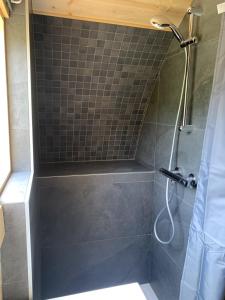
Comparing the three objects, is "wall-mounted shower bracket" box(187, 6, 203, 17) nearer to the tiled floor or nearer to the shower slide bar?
the shower slide bar

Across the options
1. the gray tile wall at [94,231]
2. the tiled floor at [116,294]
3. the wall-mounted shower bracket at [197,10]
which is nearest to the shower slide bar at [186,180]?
the gray tile wall at [94,231]

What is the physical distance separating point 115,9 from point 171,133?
3.26 ft

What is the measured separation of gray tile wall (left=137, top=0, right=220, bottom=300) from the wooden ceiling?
0.15 metres

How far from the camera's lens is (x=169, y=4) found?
1609mm

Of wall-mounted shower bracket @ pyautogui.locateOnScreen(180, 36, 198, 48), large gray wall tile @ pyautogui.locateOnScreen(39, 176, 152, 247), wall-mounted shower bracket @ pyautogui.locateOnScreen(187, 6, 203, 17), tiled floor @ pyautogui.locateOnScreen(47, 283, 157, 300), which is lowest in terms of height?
tiled floor @ pyautogui.locateOnScreen(47, 283, 157, 300)

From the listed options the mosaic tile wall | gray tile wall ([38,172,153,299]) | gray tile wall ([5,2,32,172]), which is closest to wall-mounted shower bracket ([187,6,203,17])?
the mosaic tile wall

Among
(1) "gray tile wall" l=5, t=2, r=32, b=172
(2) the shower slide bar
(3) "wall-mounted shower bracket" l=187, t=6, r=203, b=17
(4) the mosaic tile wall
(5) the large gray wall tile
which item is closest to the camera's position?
(1) "gray tile wall" l=5, t=2, r=32, b=172

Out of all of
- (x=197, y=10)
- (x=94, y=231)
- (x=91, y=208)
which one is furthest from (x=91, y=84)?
(x=94, y=231)

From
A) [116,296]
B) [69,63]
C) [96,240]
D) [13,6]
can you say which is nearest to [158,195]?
[96,240]

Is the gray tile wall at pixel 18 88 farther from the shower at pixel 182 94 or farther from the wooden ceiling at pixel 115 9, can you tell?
the shower at pixel 182 94

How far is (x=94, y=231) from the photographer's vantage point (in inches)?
80.7

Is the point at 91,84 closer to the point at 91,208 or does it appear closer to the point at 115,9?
the point at 115,9

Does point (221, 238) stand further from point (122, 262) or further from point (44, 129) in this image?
point (44, 129)

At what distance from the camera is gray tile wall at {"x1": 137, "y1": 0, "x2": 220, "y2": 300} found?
4.84 ft
